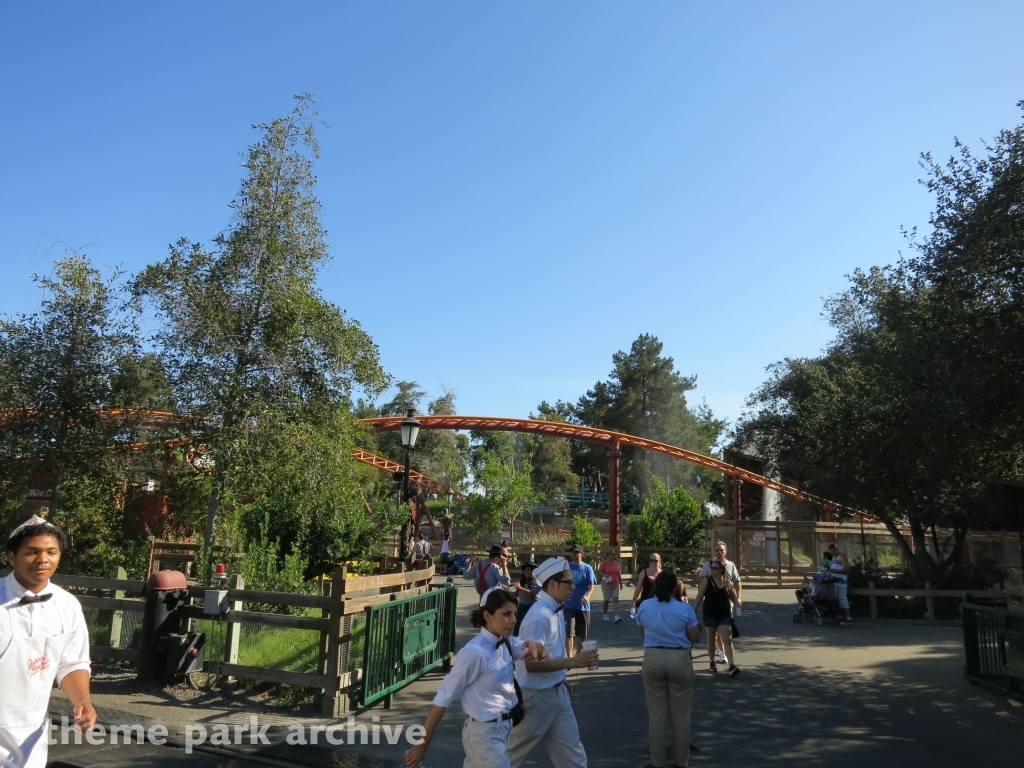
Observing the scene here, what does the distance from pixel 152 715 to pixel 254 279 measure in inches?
395

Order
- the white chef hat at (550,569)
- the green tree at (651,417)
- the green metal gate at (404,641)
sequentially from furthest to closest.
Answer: the green tree at (651,417) < the green metal gate at (404,641) < the white chef hat at (550,569)

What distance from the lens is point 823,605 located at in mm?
15703

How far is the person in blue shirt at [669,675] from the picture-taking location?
6.12 metres

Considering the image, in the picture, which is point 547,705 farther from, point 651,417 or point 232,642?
point 651,417

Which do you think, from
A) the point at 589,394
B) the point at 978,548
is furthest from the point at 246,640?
the point at 589,394

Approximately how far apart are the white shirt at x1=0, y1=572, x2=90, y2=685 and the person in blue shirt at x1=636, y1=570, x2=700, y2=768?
13.9 ft

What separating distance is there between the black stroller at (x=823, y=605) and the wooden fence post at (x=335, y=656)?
37.7 ft

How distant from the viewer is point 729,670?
32.5 feet

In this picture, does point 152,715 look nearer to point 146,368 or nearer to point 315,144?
point 146,368

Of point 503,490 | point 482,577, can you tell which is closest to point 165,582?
point 482,577

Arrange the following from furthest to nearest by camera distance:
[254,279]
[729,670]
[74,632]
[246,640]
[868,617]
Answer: [868,617]
[254,279]
[729,670]
[246,640]
[74,632]

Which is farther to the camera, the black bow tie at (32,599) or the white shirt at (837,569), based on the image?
the white shirt at (837,569)

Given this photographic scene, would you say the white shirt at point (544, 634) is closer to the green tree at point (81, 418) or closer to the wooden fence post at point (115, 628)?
the wooden fence post at point (115, 628)

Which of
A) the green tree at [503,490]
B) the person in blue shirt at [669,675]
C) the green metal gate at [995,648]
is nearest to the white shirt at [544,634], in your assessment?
the person in blue shirt at [669,675]
